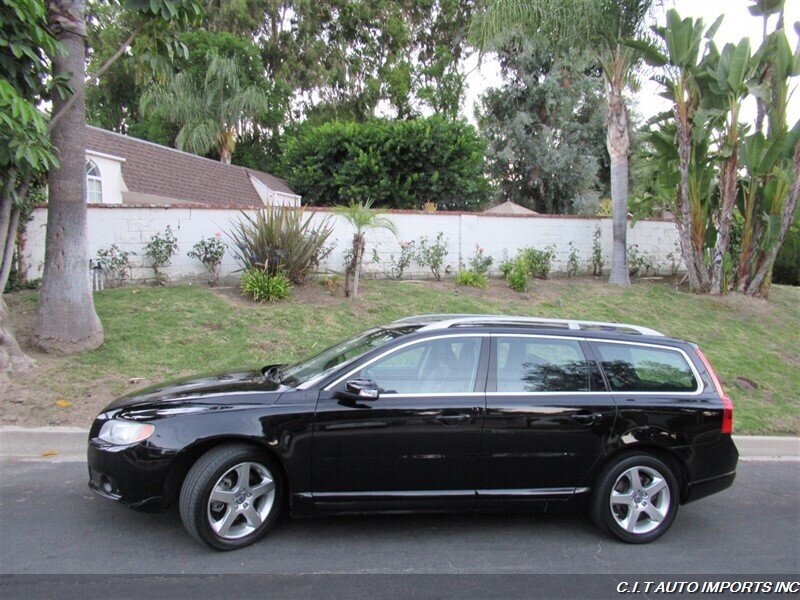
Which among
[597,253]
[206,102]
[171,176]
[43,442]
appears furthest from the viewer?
[206,102]

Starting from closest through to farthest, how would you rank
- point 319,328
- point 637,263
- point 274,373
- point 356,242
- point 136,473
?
point 136,473 < point 274,373 < point 319,328 < point 356,242 < point 637,263

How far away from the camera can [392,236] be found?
41.4 feet

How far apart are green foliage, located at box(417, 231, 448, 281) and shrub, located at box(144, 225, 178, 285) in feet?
15.9

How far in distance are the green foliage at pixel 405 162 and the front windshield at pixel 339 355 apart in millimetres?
15418

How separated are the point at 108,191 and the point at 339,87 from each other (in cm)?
1748

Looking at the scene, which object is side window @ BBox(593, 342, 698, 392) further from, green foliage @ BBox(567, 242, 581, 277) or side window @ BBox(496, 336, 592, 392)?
green foliage @ BBox(567, 242, 581, 277)

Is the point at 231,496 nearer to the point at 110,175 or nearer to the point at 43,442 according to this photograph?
the point at 43,442

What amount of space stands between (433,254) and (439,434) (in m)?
8.65

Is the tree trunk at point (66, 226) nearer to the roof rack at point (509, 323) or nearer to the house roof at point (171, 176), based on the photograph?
the roof rack at point (509, 323)

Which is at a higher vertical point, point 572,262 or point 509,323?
point 572,262

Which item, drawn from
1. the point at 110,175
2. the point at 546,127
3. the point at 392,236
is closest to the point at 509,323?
the point at 392,236

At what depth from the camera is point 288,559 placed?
3.90 meters

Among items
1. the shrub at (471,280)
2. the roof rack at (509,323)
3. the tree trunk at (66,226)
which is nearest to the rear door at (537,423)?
the roof rack at (509,323)

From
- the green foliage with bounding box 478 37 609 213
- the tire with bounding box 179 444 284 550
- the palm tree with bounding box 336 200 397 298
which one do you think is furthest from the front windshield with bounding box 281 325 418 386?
the green foliage with bounding box 478 37 609 213
